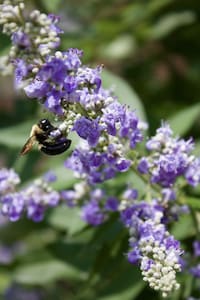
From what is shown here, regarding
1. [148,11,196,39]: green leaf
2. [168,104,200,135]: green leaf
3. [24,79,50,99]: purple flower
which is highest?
[148,11,196,39]: green leaf

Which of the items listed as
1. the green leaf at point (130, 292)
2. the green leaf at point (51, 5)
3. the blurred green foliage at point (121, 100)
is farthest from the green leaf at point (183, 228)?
the green leaf at point (51, 5)

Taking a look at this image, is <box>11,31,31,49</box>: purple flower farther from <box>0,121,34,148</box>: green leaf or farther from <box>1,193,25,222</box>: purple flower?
<box>0,121,34,148</box>: green leaf

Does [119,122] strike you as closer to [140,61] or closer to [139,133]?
[139,133]

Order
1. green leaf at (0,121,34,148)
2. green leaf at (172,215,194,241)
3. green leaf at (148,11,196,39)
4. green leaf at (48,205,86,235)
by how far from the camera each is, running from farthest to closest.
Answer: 1. green leaf at (148,11,196,39)
2. green leaf at (48,205,86,235)
3. green leaf at (0,121,34,148)
4. green leaf at (172,215,194,241)

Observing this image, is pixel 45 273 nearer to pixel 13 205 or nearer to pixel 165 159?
pixel 13 205

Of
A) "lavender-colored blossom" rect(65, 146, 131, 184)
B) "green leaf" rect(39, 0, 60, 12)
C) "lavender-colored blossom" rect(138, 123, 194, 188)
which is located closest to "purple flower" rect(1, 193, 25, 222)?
"lavender-colored blossom" rect(65, 146, 131, 184)

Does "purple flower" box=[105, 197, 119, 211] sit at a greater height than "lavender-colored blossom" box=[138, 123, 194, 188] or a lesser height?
greater

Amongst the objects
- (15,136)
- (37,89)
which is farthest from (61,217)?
(37,89)

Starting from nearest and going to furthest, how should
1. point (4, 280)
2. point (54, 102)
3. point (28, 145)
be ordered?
point (54, 102)
point (28, 145)
point (4, 280)
